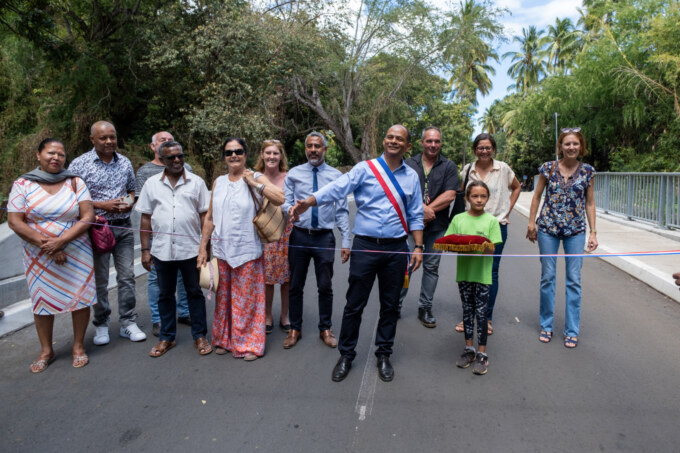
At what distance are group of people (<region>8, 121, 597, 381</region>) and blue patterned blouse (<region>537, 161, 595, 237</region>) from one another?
0.01 meters

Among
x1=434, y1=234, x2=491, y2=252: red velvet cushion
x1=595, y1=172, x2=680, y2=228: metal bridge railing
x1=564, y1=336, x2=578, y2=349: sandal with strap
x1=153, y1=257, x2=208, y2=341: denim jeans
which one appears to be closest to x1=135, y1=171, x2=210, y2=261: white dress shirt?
x1=153, y1=257, x2=208, y2=341: denim jeans

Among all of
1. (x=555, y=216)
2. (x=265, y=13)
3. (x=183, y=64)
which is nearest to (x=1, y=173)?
(x=183, y=64)

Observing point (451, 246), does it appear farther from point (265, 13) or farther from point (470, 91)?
point (470, 91)

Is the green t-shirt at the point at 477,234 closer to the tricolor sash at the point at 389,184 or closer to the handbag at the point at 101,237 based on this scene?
the tricolor sash at the point at 389,184

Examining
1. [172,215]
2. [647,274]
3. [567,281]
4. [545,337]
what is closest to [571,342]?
[545,337]

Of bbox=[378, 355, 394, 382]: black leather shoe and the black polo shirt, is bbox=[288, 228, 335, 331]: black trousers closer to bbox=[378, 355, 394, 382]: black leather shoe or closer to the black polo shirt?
bbox=[378, 355, 394, 382]: black leather shoe

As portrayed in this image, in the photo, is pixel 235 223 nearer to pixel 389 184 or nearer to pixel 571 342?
pixel 389 184

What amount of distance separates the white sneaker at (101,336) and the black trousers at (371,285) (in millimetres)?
2420

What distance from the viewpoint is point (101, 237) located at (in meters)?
4.31

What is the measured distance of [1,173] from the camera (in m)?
13.4

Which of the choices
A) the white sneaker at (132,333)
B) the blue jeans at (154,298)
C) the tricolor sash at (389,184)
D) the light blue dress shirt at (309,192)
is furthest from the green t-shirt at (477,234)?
the white sneaker at (132,333)

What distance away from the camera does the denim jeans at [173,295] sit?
14.1 feet

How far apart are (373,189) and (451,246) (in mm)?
824

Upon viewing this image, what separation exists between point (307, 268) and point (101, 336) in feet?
7.05
